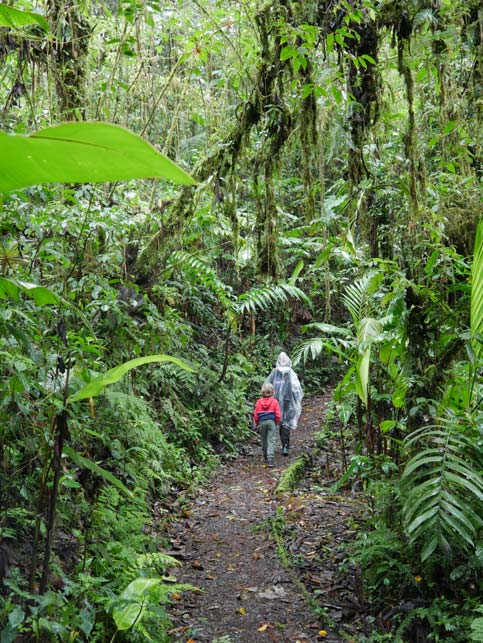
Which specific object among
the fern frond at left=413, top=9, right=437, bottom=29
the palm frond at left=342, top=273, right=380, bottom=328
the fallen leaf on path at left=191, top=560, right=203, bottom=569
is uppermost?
the fern frond at left=413, top=9, right=437, bottom=29

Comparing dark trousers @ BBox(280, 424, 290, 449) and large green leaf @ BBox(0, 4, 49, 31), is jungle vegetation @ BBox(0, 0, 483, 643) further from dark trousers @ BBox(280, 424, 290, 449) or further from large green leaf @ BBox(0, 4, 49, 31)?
dark trousers @ BBox(280, 424, 290, 449)

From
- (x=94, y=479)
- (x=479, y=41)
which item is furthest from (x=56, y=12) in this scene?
(x=94, y=479)

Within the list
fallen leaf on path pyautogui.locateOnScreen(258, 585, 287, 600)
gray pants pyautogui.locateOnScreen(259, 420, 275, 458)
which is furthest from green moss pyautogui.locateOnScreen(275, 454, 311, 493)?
fallen leaf on path pyautogui.locateOnScreen(258, 585, 287, 600)

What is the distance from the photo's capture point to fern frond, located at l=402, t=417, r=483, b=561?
326cm

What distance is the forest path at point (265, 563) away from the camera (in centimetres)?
405

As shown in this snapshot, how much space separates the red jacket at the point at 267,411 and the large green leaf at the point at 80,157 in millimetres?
8063

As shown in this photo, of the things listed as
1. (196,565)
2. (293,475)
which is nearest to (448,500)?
(196,565)

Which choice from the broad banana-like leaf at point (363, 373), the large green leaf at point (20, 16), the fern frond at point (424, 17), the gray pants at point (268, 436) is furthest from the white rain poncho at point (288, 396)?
the large green leaf at point (20, 16)

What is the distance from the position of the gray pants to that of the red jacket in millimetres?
73

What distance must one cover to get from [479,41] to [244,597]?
457cm

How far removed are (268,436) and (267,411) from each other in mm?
394

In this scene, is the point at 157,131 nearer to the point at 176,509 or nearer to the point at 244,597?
the point at 176,509

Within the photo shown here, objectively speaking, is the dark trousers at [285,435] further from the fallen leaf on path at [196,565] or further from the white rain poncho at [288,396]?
the fallen leaf on path at [196,565]

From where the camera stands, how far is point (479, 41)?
3.92 meters
